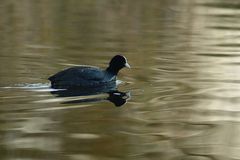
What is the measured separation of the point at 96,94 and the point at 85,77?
0.74 meters

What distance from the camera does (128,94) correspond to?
1379cm

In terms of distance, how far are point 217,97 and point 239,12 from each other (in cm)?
2248

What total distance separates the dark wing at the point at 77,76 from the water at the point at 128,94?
369 millimetres

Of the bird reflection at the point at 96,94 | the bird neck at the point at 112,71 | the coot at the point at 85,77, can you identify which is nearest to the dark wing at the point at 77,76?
the coot at the point at 85,77

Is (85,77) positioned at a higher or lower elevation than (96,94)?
higher

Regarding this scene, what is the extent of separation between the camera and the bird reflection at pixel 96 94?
13.1 metres

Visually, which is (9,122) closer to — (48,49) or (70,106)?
(70,106)

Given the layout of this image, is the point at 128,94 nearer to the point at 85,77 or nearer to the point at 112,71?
the point at 85,77

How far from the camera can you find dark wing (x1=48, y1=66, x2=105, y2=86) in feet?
46.2

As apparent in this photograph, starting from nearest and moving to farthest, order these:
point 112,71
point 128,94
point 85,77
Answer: point 128,94
point 85,77
point 112,71

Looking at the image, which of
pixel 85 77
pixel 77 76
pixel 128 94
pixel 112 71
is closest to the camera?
pixel 128 94

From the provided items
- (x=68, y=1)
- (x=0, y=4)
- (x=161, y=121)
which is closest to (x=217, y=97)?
(x=161, y=121)

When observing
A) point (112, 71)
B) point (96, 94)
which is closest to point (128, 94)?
point (96, 94)

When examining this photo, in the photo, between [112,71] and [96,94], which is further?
[112,71]
